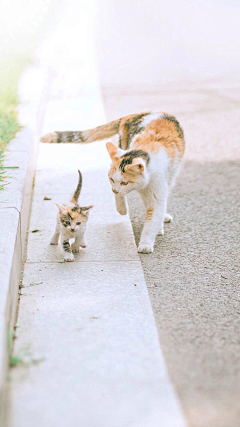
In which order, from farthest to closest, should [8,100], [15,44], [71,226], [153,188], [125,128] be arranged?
[15,44] → [8,100] → [125,128] → [153,188] → [71,226]

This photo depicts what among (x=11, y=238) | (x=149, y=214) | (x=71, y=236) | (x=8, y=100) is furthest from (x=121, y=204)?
(x=8, y=100)

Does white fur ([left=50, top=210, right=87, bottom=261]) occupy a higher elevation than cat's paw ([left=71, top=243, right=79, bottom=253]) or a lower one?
higher

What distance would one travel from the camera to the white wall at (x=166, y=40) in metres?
14.0

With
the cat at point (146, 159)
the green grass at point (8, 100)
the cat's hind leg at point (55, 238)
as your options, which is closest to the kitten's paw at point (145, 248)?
the cat at point (146, 159)

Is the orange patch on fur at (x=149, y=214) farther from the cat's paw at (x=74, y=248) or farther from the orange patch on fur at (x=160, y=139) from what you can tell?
the cat's paw at (x=74, y=248)

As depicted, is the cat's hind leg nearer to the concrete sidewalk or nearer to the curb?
the concrete sidewalk

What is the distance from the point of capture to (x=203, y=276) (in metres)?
4.59

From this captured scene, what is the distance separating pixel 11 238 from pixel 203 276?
4.70ft

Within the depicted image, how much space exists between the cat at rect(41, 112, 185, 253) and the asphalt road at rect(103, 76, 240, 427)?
276 mm

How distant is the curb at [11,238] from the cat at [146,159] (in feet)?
1.85

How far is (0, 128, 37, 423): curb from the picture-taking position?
10.2 ft

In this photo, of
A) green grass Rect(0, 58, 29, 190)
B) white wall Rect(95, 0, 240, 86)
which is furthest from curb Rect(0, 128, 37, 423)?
white wall Rect(95, 0, 240, 86)

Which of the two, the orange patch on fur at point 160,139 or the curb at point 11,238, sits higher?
the orange patch on fur at point 160,139

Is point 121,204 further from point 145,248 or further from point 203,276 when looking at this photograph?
point 203,276
